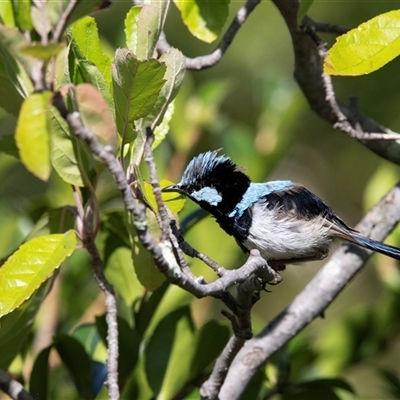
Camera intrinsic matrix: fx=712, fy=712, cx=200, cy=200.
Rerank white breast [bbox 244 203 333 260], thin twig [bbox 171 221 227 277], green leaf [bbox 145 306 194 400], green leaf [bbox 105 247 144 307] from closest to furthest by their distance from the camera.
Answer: thin twig [bbox 171 221 227 277]
green leaf [bbox 145 306 194 400]
green leaf [bbox 105 247 144 307]
white breast [bbox 244 203 333 260]

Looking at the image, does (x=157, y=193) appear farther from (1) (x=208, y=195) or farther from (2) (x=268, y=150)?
(2) (x=268, y=150)

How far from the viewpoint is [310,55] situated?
292 cm

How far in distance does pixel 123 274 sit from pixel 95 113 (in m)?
1.27

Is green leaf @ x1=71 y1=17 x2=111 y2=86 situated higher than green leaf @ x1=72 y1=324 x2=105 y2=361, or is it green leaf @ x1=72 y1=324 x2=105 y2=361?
green leaf @ x1=71 y1=17 x2=111 y2=86

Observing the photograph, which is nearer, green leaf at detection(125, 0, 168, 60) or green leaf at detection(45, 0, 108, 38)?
green leaf at detection(45, 0, 108, 38)

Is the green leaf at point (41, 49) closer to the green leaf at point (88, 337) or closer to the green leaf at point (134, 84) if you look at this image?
the green leaf at point (134, 84)

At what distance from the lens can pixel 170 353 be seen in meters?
2.64

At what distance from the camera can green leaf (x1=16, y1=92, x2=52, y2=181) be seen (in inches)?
56.7

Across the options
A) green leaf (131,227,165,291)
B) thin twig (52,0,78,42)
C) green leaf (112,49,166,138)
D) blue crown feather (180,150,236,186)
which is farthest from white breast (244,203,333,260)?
thin twig (52,0,78,42)

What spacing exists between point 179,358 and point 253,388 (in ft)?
0.97

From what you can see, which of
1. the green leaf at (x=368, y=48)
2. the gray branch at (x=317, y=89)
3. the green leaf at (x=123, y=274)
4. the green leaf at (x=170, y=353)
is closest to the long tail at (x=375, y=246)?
the gray branch at (x=317, y=89)

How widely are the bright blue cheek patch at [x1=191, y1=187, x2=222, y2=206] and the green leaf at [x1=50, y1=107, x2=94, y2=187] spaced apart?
2.81 ft

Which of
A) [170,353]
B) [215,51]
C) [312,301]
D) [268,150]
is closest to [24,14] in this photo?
[215,51]

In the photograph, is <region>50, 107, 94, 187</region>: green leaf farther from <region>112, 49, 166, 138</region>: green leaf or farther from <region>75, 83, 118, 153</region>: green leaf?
<region>75, 83, 118, 153</region>: green leaf
